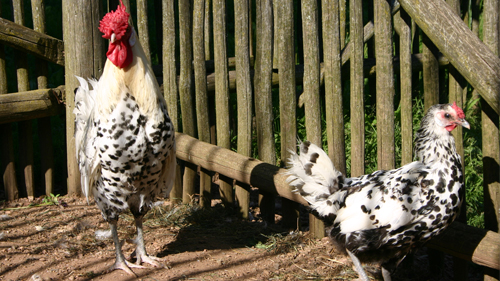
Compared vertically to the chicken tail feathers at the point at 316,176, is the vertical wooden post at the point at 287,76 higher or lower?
higher

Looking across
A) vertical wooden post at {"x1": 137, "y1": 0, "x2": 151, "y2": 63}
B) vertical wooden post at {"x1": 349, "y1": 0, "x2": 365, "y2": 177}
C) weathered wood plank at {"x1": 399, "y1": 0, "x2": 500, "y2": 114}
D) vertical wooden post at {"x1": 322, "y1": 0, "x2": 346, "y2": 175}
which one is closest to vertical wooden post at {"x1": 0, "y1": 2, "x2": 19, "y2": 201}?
→ vertical wooden post at {"x1": 137, "y1": 0, "x2": 151, "y2": 63}

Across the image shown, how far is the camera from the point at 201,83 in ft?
13.9

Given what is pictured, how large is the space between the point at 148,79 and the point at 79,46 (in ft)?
5.02

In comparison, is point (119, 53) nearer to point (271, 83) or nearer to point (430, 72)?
point (271, 83)

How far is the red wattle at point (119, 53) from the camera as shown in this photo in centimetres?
301

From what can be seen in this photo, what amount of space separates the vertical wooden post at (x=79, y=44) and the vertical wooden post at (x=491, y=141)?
10.6ft

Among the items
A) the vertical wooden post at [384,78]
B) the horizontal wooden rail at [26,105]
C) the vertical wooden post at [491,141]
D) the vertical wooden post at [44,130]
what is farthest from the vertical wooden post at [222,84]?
the vertical wooden post at [491,141]

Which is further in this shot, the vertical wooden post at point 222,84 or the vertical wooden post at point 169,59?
the vertical wooden post at point 169,59

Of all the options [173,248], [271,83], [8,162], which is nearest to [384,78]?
[271,83]

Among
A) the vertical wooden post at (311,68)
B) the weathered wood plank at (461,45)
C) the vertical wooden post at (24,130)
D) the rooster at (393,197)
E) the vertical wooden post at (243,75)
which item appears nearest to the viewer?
the weathered wood plank at (461,45)

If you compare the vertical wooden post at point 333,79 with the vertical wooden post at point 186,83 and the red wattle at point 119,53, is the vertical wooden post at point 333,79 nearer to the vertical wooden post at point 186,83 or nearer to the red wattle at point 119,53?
the vertical wooden post at point 186,83

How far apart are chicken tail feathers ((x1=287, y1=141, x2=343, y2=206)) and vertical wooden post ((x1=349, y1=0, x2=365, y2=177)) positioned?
34 cm

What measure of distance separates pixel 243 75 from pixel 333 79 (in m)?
0.81

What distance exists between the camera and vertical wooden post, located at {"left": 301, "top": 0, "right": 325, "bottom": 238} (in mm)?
3521
